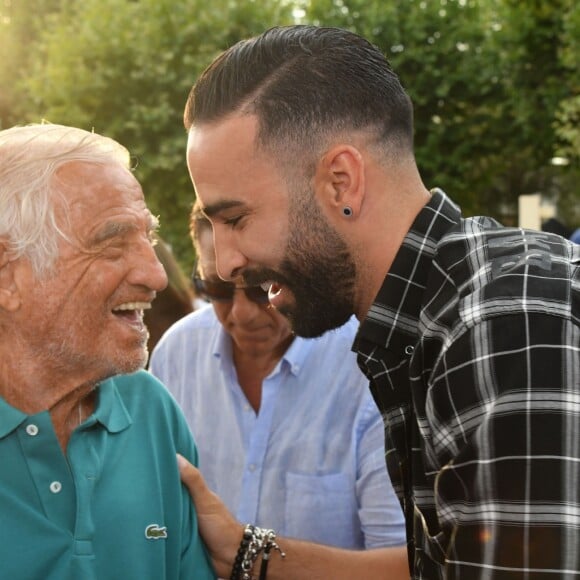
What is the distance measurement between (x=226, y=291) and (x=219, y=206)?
4.77 ft

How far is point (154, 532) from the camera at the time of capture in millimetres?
2605

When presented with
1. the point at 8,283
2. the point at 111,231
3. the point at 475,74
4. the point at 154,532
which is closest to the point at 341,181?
the point at 111,231

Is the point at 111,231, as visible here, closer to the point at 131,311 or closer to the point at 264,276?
the point at 131,311

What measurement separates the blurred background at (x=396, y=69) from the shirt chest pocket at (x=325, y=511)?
16.6 meters

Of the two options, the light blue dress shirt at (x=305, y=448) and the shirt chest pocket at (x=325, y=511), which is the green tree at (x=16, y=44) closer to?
the light blue dress shirt at (x=305, y=448)

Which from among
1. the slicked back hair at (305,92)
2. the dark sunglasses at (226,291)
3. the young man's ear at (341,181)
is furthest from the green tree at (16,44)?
the young man's ear at (341,181)

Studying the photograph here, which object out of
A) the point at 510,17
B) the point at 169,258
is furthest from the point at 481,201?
the point at 169,258

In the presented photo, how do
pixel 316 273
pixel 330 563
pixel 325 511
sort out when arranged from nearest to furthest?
pixel 316 273 < pixel 330 563 < pixel 325 511

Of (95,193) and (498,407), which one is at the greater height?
(95,193)

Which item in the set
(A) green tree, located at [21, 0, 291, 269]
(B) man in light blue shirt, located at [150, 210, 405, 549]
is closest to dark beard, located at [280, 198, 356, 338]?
(B) man in light blue shirt, located at [150, 210, 405, 549]

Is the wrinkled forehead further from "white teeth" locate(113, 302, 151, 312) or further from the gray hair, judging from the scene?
"white teeth" locate(113, 302, 151, 312)

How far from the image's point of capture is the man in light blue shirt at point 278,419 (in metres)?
3.23

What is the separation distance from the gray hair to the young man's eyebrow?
0.49 meters

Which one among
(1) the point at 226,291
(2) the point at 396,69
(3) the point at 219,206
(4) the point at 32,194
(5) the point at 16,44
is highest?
(5) the point at 16,44
